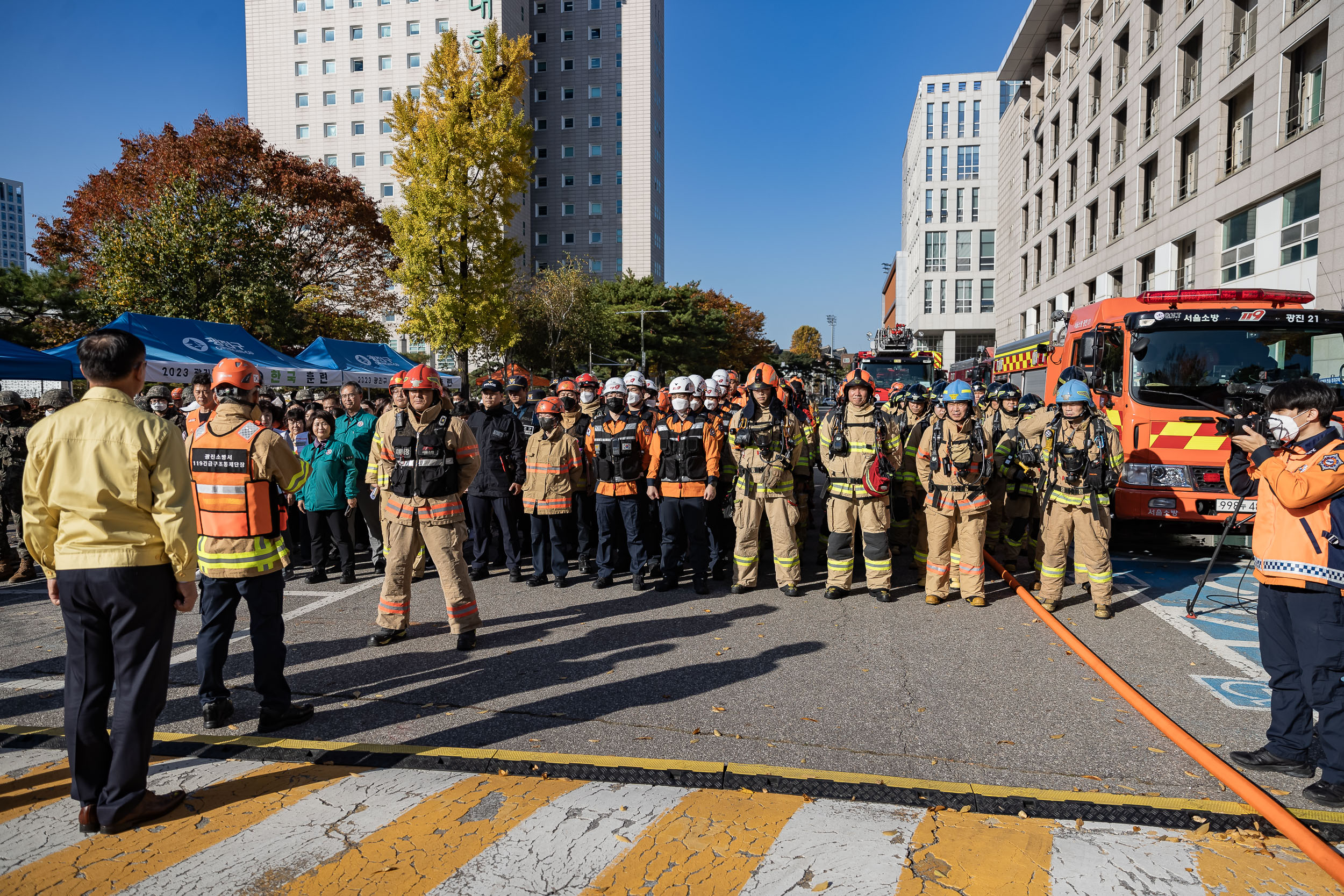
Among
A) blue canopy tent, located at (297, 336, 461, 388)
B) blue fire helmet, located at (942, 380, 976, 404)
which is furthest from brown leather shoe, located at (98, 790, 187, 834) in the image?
blue canopy tent, located at (297, 336, 461, 388)

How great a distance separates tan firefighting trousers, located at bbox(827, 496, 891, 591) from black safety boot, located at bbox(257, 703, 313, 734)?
442 cm

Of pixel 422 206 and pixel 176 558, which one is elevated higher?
pixel 422 206

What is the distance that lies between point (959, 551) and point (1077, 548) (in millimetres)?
956

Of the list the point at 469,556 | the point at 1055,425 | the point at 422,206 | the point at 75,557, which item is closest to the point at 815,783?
the point at 75,557

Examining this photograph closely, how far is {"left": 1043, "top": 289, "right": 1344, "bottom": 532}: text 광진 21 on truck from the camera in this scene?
728 centimetres

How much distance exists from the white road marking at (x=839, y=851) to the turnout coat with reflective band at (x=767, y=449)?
151 inches

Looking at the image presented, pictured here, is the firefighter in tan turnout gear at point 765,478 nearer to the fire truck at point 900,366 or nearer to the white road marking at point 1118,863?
the white road marking at point 1118,863

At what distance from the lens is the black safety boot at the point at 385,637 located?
5641mm

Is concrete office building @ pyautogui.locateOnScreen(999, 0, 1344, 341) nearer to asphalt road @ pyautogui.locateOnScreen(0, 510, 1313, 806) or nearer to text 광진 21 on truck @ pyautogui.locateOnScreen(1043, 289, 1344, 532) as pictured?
text 광진 21 on truck @ pyautogui.locateOnScreen(1043, 289, 1344, 532)

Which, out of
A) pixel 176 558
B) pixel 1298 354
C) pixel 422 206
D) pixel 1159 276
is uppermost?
pixel 422 206

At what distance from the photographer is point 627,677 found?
16.2ft

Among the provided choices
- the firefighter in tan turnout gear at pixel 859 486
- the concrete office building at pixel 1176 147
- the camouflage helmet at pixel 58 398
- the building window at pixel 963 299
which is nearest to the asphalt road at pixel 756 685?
the firefighter in tan turnout gear at pixel 859 486

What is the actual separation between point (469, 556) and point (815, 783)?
19.4 ft

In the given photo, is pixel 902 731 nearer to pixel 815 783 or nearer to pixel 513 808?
pixel 815 783
